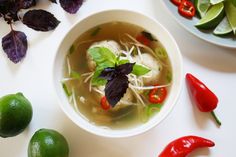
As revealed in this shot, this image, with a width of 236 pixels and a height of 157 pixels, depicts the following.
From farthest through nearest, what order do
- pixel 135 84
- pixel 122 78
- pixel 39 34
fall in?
pixel 39 34 → pixel 135 84 → pixel 122 78

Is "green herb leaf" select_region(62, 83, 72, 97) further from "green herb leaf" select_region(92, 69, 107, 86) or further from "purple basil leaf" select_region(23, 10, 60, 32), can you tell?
"purple basil leaf" select_region(23, 10, 60, 32)

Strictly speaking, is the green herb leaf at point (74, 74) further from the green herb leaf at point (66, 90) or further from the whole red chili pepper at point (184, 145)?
the whole red chili pepper at point (184, 145)

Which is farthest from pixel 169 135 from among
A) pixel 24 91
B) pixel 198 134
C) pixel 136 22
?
pixel 24 91

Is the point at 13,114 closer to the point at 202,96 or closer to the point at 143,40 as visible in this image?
the point at 143,40

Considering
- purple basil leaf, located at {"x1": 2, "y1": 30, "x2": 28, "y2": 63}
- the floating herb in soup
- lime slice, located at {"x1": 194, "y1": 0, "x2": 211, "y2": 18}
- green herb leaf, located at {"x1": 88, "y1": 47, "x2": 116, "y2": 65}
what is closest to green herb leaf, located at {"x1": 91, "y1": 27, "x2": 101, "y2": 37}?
the floating herb in soup

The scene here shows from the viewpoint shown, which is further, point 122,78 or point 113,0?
point 113,0

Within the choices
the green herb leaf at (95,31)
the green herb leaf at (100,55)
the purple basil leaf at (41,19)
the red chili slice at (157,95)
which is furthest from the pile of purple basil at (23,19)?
the red chili slice at (157,95)

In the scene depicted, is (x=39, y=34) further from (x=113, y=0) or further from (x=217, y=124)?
(x=217, y=124)
